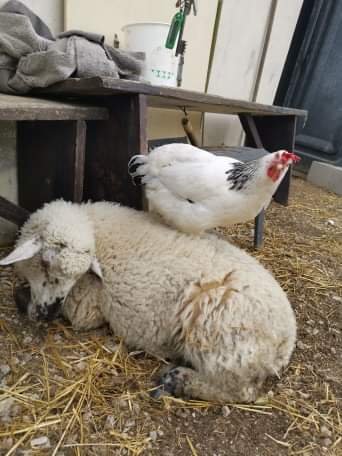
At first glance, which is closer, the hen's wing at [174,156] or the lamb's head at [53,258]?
the lamb's head at [53,258]

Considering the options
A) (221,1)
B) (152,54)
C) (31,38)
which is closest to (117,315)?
(31,38)

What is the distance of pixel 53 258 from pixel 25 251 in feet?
0.34

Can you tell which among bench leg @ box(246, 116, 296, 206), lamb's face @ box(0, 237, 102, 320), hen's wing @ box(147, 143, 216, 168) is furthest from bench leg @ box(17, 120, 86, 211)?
bench leg @ box(246, 116, 296, 206)

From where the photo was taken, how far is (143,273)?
1339 millimetres

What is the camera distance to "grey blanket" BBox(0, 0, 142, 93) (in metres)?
1.47

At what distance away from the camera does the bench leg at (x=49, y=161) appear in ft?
5.33

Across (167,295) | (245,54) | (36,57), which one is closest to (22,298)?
(167,295)

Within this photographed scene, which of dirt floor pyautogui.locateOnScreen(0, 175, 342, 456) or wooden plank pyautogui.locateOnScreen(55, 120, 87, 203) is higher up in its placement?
wooden plank pyautogui.locateOnScreen(55, 120, 87, 203)

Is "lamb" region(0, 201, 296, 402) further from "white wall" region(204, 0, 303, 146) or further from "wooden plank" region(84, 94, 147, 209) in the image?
"white wall" region(204, 0, 303, 146)

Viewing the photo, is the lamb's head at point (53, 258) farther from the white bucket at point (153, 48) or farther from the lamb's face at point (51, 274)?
the white bucket at point (153, 48)

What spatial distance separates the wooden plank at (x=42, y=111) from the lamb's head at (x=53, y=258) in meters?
0.39

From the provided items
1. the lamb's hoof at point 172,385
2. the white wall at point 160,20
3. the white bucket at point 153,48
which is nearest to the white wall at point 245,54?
the white wall at point 160,20

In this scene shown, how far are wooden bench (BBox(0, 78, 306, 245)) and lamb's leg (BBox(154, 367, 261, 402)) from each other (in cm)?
89

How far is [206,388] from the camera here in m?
1.18
